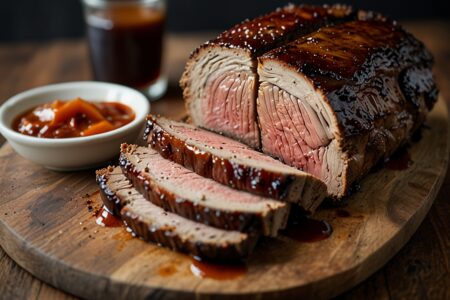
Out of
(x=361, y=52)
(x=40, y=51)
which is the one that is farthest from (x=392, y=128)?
(x=40, y=51)

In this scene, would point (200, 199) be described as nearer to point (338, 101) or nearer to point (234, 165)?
point (234, 165)

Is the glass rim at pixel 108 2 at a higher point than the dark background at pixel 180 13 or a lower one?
higher

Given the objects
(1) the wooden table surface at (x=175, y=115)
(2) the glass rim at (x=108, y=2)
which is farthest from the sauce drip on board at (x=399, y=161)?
(2) the glass rim at (x=108, y=2)

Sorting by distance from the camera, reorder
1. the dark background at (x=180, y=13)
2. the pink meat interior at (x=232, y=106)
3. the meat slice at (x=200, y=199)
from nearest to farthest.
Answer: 1. the meat slice at (x=200, y=199)
2. the pink meat interior at (x=232, y=106)
3. the dark background at (x=180, y=13)

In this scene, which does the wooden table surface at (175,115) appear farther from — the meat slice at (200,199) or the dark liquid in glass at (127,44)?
the meat slice at (200,199)

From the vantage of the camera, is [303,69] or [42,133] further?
[42,133]

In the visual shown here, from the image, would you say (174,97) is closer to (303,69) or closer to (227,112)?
(227,112)
